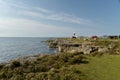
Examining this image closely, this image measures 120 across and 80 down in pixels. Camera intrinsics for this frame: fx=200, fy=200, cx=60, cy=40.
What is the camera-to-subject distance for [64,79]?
50.4ft

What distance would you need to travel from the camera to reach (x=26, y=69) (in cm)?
1933

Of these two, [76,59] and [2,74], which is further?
[76,59]

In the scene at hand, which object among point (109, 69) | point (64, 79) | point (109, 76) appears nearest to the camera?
point (64, 79)

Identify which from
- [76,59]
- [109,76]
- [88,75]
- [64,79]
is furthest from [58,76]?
[76,59]

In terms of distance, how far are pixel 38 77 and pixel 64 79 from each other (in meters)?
2.13

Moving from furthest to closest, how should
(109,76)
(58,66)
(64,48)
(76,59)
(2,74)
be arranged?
(64,48) < (76,59) < (58,66) < (2,74) < (109,76)

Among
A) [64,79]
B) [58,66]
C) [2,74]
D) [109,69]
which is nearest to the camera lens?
[64,79]

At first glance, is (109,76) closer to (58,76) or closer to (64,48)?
(58,76)

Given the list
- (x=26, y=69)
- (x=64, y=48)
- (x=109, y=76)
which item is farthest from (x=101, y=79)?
(x=64, y=48)

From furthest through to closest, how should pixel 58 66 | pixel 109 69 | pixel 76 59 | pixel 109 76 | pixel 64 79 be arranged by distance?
pixel 76 59, pixel 58 66, pixel 109 69, pixel 109 76, pixel 64 79

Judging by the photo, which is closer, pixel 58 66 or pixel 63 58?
pixel 58 66

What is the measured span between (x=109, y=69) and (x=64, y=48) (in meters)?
41.3

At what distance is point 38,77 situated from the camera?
15906 mm

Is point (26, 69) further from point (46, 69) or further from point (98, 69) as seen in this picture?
point (98, 69)
